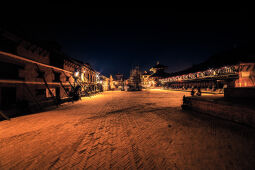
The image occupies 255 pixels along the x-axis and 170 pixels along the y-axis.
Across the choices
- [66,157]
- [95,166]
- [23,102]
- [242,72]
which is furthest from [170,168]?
[242,72]

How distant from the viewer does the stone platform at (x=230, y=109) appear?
442 cm

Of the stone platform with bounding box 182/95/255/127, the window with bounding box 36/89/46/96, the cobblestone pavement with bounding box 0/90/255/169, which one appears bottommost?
the cobblestone pavement with bounding box 0/90/255/169

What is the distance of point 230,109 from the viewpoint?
5082 millimetres

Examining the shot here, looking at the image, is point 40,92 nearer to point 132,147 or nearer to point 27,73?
point 27,73

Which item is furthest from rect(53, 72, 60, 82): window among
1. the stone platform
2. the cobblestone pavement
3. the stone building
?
Answer: the stone platform

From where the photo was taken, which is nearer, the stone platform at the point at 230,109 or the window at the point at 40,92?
the stone platform at the point at 230,109

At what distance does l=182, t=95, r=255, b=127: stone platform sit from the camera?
4418 mm

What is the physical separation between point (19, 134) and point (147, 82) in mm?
56957

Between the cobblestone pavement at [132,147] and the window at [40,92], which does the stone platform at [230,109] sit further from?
the window at [40,92]

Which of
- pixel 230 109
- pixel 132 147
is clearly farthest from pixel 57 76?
pixel 230 109

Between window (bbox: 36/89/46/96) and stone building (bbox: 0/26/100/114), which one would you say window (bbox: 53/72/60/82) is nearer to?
stone building (bbox: 0/26/100/114)

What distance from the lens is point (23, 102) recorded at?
26.6 ft

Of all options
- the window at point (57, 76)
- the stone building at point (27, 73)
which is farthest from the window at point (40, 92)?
the window at point (57, 76)

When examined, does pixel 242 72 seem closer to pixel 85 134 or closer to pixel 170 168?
pixel 170 168
